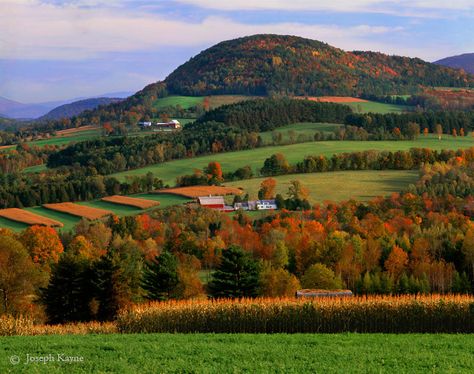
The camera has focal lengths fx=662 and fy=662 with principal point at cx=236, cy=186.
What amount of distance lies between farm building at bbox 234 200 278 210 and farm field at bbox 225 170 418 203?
3.81m

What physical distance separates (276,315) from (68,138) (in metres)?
151

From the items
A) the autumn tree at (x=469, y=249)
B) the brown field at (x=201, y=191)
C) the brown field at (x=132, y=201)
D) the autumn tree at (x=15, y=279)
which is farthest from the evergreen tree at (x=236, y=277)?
the brown field at (x=201, y=191)

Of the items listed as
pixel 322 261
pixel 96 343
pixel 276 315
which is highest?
pixel 96 343

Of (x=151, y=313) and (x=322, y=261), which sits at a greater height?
(x=151, y=313)

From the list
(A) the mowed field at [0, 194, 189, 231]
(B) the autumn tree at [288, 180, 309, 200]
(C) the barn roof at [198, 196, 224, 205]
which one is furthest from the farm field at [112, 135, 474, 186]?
(B) the autumn tree at [288, 180, 309, 200]

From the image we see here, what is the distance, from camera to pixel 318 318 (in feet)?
117

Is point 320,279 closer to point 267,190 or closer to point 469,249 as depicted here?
point 469,249

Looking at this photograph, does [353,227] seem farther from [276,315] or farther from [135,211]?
[276,315]

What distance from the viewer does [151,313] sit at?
3619cm

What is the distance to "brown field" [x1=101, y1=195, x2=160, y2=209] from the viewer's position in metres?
92.0

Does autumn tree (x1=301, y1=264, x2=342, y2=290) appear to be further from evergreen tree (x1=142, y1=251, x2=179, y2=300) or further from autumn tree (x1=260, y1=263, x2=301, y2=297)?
evergreen tree (x1=142, y1=251, x2=179, y2=300)

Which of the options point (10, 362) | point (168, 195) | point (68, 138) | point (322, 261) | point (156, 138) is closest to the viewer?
point (10, 362)

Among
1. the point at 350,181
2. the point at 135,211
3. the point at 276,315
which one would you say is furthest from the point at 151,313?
the point at 350,181

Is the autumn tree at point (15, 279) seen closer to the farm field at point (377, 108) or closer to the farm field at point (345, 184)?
the farm field at point (345, 184)
